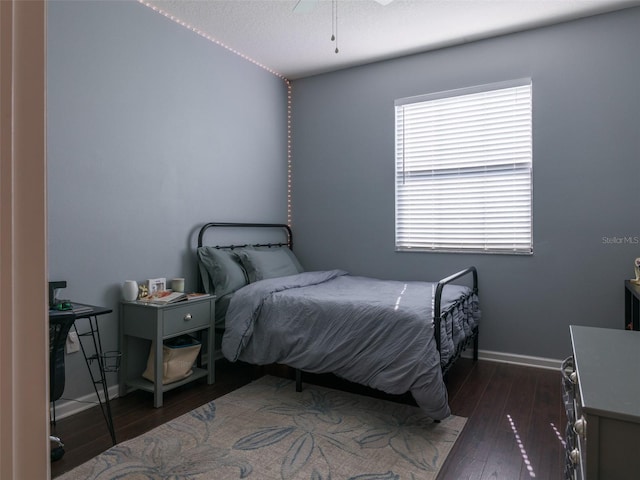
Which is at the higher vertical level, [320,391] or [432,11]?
[432,11]

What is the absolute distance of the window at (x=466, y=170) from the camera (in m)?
3.40

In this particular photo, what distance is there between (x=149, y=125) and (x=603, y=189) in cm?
332

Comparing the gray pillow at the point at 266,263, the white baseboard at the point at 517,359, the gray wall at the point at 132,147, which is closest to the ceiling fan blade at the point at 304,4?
the gray wall at the point at 132,147

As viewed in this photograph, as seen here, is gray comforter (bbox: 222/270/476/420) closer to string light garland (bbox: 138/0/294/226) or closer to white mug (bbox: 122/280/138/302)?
white mug (bbox: 122/280/138/302)

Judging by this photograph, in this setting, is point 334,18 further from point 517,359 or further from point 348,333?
point 517,359

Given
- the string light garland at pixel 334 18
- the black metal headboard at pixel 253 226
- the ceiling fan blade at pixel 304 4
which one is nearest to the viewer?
the ceiling fan blade at pixel 304 4

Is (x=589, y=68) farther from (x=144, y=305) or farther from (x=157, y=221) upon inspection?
(x=144, y=305)

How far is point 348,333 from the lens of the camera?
258 cm

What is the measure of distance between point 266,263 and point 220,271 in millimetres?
453

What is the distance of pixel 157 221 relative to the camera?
3.02 meters

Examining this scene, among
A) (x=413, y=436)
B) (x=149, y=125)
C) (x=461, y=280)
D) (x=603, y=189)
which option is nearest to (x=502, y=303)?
(x=461, y=280)

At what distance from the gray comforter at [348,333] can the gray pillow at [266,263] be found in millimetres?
204

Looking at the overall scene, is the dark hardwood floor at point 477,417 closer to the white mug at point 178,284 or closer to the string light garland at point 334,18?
the white mug at point 178,284

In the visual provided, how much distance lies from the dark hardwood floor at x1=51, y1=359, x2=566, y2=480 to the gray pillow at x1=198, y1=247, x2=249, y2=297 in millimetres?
664
